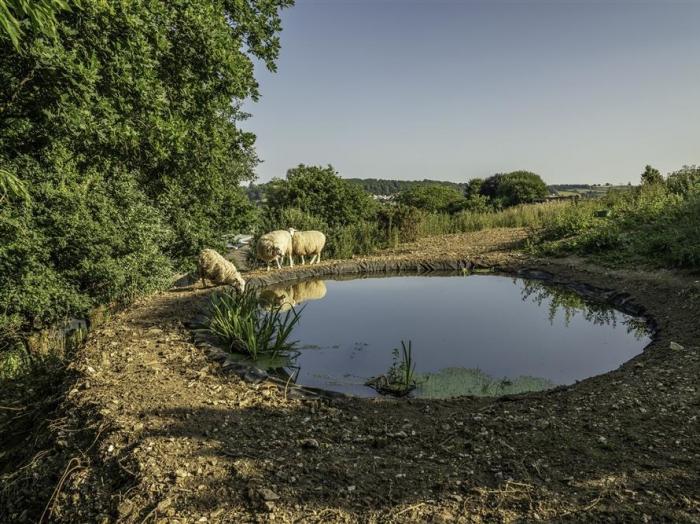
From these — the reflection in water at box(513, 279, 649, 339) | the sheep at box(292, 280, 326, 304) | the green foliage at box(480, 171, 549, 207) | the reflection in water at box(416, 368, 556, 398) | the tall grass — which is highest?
the green foliage at box(480, 171, 549, 207)

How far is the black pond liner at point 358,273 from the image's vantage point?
3.79 meters

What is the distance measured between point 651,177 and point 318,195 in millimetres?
14383

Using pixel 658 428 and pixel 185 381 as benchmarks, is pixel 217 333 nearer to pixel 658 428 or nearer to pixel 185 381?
pixel 185 381

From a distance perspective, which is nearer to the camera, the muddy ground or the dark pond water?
the muddy ground

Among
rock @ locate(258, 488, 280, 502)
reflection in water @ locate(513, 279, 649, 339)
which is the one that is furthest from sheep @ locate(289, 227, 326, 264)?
rock @ locate(258, 488, 280, 502)

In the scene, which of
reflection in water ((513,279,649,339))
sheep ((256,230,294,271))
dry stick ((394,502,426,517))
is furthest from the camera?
sheep ((256,230,294,271))

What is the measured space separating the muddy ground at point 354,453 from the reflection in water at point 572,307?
5.71 feet

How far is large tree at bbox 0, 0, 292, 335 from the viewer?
16.9 ft

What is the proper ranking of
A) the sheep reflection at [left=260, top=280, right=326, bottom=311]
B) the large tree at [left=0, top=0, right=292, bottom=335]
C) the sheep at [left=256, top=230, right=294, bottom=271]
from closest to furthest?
the large tree at [left=0, top=0, right=292, bottom=335]
the sheep reflection at [left=260, top=280, right=326, bottom=311]
the sheep at [left=256, top=230, right=294, bottom=271]

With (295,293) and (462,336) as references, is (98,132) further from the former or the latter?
(462,336)

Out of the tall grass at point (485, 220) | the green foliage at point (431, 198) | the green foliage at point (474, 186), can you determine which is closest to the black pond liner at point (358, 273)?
the tall grass at point (485, 220)

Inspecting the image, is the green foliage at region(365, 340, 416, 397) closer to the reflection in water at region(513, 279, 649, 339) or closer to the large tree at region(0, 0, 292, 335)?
the reflection in water at region(513, 279, 649, 339)

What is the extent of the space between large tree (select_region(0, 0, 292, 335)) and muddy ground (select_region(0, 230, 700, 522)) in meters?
2.85

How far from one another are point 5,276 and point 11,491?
438cm
